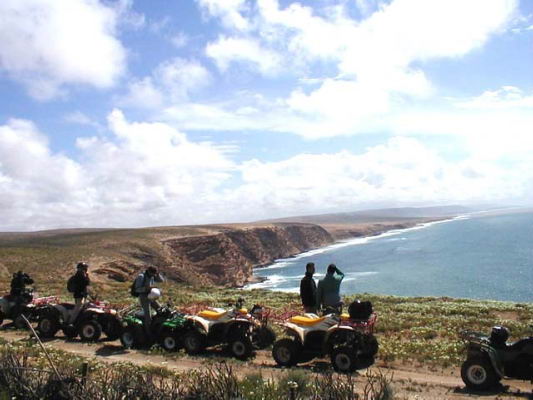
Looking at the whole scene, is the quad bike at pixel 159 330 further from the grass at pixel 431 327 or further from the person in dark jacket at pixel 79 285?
the person in dark jacket at pixel 79 285

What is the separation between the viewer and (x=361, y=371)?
11695 millimetres

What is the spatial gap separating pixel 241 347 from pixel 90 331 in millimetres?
5692

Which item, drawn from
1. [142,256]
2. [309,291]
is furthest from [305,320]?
[142,256]

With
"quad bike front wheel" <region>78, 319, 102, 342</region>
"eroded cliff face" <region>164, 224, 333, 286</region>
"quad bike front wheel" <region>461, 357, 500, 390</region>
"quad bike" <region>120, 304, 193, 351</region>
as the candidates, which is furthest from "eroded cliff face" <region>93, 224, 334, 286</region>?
"quad bike front wheel" <region>461, 357, 500, 390</region>

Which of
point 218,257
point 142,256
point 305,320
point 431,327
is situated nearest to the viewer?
point 305,320

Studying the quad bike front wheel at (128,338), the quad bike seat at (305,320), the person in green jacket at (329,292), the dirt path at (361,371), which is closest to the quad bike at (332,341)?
the quad bike seat at (305,320)

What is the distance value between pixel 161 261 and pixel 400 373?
271 feet

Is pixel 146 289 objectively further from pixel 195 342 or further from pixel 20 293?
pixel 20 293

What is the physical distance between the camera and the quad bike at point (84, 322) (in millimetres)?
15172

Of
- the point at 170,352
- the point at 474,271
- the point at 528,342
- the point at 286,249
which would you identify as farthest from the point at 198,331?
the point at 286,249

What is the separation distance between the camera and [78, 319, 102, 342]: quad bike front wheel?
15.2 metres

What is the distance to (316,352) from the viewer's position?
39.2 feet

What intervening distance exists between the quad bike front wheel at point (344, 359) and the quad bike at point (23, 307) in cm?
1197

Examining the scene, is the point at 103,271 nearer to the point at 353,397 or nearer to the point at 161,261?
the point at 161,261
